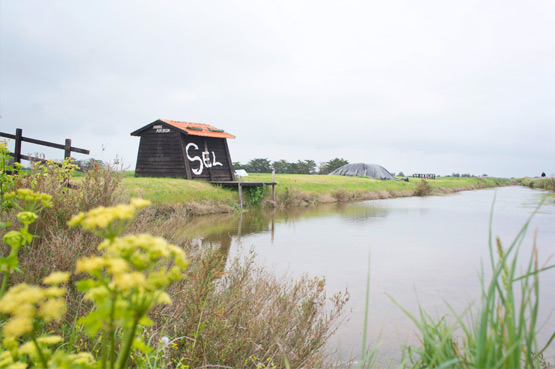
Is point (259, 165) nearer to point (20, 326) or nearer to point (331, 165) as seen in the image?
point (331, 165)

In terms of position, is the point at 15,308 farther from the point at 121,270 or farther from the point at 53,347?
the point at 53,347

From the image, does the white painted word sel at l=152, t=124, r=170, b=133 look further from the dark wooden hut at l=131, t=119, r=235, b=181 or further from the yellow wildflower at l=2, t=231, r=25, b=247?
the yellow wildflower at l=2, t=231, r=25, b=247

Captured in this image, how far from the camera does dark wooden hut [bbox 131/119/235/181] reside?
22.1 m

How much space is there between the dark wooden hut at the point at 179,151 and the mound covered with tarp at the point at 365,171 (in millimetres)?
33241

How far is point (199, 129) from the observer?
906 inches

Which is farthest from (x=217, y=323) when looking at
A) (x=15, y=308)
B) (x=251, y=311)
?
(x=15, y=308)

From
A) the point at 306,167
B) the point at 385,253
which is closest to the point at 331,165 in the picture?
the point at 306,167

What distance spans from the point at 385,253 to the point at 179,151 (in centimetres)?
1444

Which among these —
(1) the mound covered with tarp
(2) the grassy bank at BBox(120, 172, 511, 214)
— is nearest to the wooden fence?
(2) the grassy bank at BBox(120, 172, 511, 214)

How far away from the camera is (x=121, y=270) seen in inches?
35.8

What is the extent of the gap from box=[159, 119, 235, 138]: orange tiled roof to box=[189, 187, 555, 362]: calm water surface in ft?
21.2

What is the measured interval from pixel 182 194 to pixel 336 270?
10.3 m

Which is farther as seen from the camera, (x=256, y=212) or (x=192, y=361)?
(x=256, y=212)

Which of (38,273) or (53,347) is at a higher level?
(38,273)
